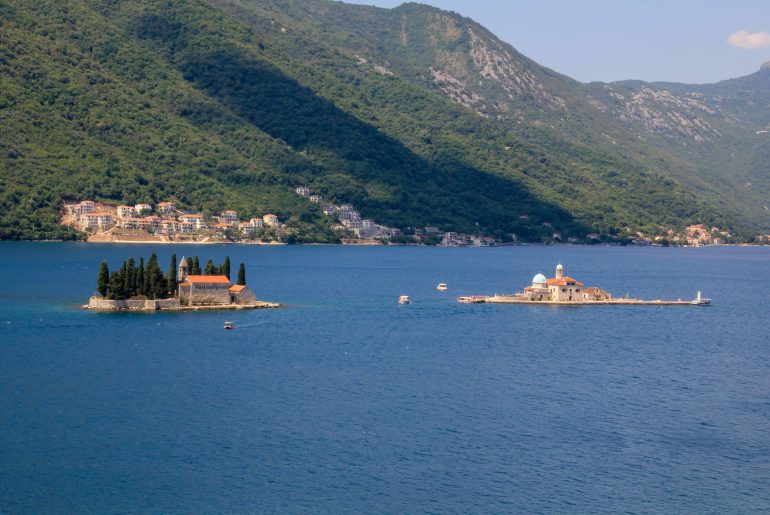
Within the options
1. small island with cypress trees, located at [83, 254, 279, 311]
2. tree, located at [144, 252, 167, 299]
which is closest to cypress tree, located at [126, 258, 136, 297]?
small island with cypress trees, located at [83, 254, 279, 311]

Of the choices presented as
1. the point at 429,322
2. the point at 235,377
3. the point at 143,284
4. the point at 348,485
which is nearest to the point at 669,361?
the point at 429,322

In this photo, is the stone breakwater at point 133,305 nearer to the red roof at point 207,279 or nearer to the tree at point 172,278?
the tree at point 172,278

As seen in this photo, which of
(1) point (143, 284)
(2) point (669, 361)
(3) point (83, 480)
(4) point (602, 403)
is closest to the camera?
(3) point (83, 480)

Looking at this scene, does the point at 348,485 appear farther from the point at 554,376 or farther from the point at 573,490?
the point at 554,376

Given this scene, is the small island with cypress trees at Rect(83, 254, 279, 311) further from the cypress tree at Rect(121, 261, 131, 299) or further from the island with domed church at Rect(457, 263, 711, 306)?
the island with domed church at Rect(457, 263, 711, 306)

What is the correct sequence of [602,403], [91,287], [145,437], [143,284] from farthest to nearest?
[91,287]
[143,284]
[602,403]
[145,437]

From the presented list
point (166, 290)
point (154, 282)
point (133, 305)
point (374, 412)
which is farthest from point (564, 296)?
point (374, 412)

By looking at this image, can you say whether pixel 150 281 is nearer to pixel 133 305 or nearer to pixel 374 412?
pixel 133 305

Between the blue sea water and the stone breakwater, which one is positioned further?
the stone breakwater
